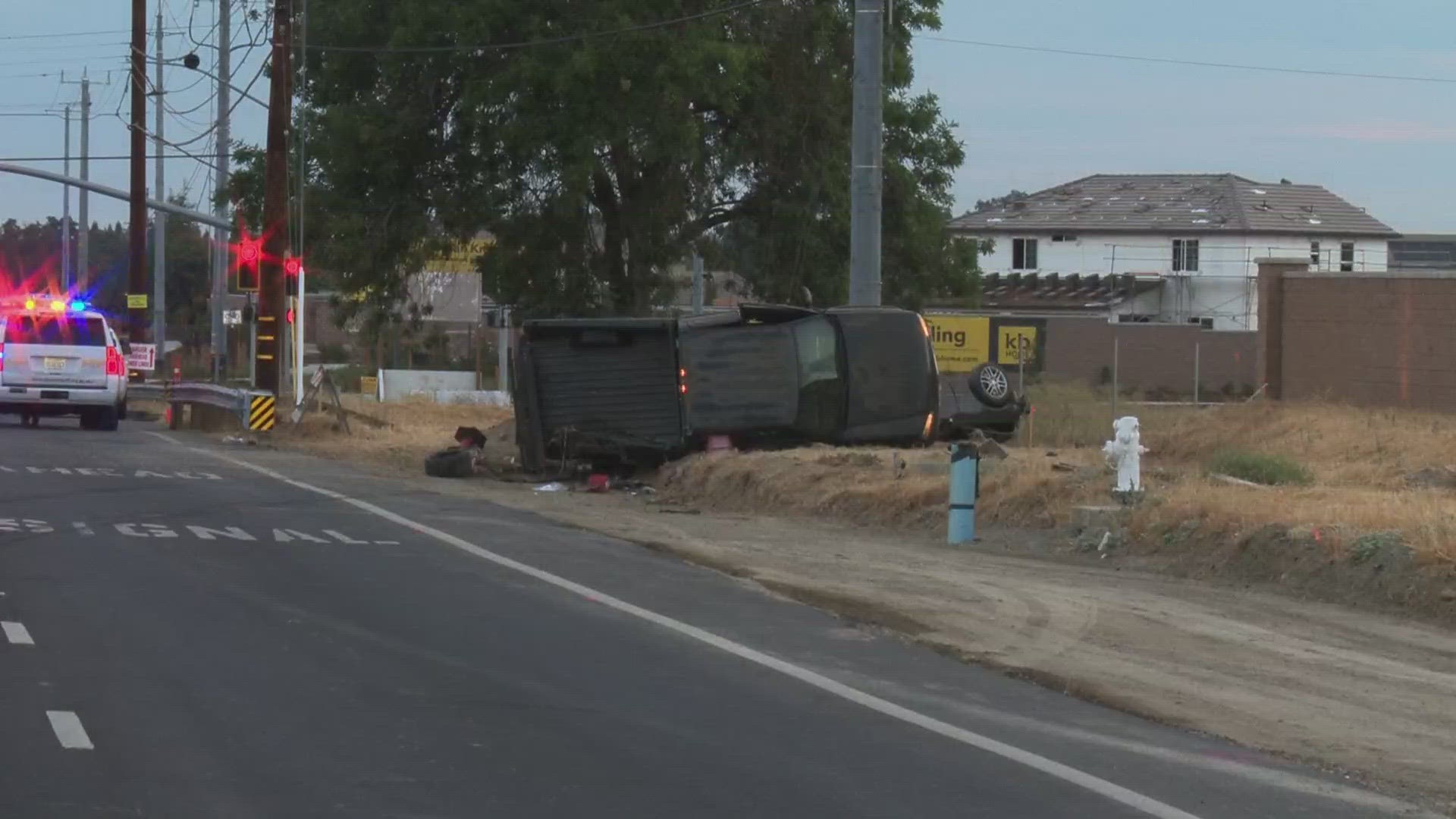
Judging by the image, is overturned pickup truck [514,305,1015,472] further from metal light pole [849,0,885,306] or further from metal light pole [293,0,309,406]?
metal light pole [293,0,309,406]

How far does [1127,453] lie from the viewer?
54.0 ft

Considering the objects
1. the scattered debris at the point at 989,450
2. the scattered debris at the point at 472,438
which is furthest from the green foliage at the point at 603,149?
the scattered debris at the point at 989,450

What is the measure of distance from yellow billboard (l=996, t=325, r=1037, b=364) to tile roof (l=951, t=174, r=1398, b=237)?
3698 cm

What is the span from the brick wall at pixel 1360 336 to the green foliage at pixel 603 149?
6590 millimetres

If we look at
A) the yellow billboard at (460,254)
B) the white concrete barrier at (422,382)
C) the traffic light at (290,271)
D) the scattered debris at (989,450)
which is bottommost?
the scattered debris at (989,450)

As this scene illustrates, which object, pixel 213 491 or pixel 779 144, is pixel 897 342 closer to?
pixel 213 491

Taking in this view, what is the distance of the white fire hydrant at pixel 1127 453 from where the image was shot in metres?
16.4

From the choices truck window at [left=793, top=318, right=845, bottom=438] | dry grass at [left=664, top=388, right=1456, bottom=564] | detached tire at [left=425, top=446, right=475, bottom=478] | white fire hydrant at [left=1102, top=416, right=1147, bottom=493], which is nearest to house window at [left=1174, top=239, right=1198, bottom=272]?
dry grass at [left=664, top=388, right=1456, bottom=564]

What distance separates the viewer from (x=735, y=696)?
9492 mm

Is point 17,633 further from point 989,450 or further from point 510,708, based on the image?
point 989,450

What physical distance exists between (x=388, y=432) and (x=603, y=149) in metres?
6.10

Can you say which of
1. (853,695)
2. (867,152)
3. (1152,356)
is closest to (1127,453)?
(853,695)

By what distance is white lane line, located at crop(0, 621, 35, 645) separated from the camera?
10273 millimetres

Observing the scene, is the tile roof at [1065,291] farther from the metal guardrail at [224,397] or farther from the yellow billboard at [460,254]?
the metal guardrail at [224,397]
